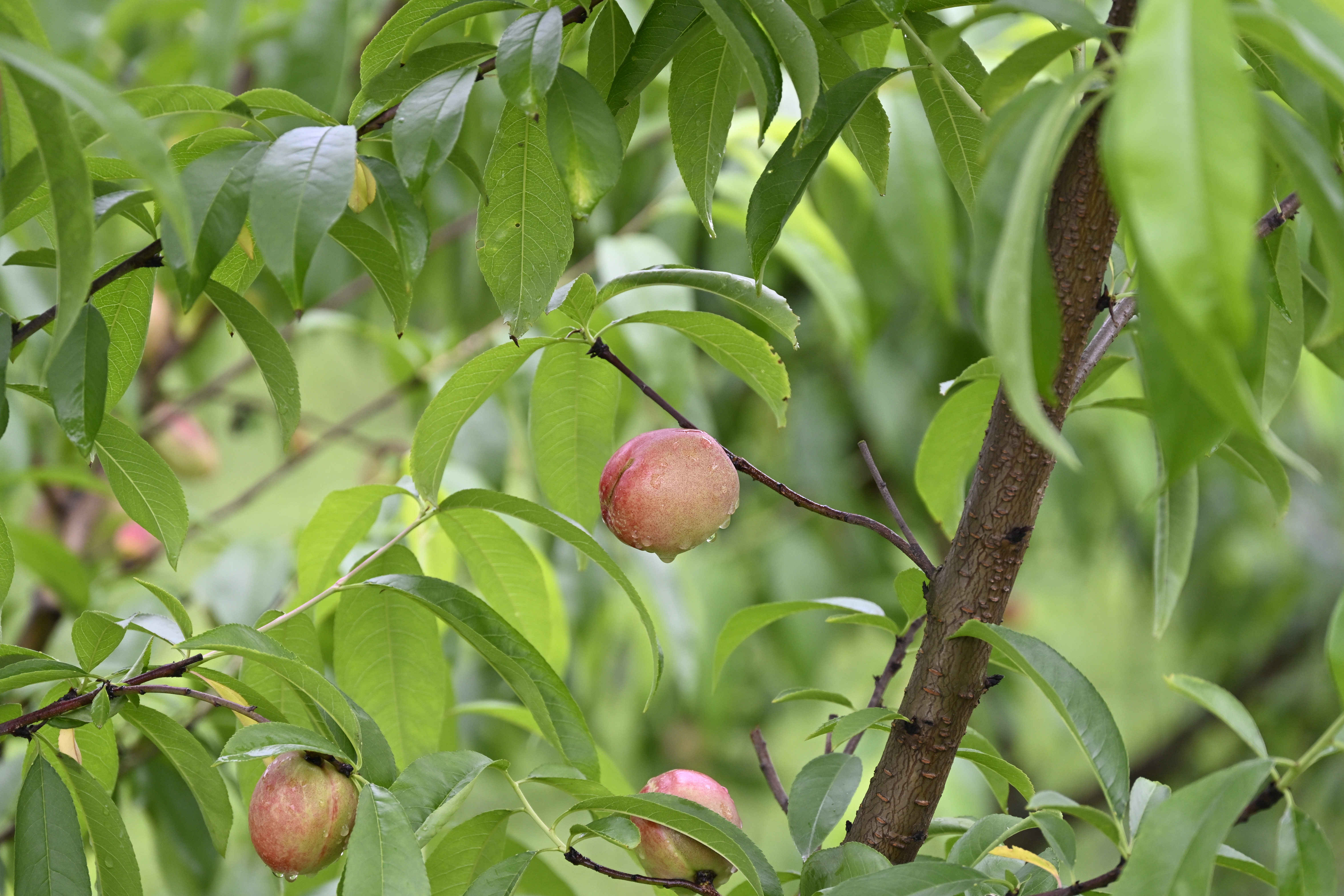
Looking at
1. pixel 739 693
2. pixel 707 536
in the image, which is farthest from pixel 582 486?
pixel 739 693

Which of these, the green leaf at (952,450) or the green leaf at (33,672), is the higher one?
the green leaf at (952,450)

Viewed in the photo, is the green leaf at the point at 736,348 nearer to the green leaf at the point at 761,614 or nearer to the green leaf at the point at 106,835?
the green leaf at the point at 761,614

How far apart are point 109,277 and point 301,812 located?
5.6 inches

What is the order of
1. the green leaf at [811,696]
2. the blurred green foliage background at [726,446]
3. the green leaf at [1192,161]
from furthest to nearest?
1. the blurred green foliage background at [726,446]
2. the green leaf at [811,696]
3. the green leaf at [1192,161]

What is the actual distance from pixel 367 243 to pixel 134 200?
0.06m

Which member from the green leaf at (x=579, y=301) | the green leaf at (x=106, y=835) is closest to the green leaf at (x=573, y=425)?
the green leaf at (x=579, y=301)

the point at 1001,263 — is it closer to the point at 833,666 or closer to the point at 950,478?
the point at 950,478

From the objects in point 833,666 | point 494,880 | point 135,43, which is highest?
point 135,43

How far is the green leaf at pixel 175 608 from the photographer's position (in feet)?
0.98

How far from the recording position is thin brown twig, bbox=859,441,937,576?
0.32m

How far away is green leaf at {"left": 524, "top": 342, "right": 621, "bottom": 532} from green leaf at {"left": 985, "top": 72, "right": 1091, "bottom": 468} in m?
0.20

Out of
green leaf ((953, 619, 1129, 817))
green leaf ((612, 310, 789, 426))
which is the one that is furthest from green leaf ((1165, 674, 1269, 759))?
green leaf ((612, 310, 789, 426))

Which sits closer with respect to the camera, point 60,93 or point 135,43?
point 60,93

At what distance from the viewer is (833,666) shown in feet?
5.89
